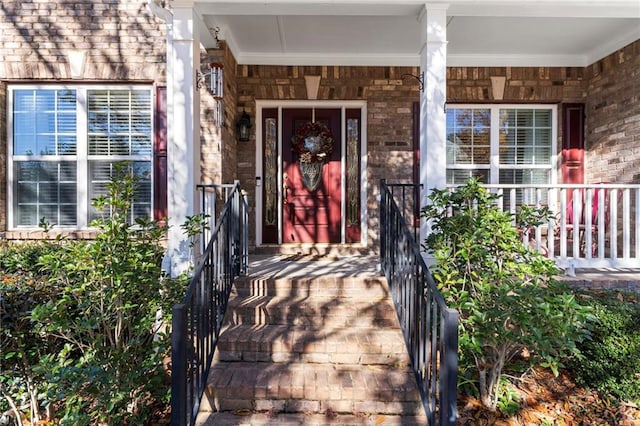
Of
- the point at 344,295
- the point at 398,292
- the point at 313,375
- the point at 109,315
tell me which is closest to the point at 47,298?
the point at 109,315

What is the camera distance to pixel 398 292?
321 centimetres

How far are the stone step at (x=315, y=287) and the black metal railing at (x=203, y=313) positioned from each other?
0.19 metres

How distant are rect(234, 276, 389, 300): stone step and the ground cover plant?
724 mm

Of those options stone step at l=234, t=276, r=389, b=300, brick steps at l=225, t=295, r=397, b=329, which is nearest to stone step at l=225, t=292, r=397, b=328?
brick steps at l=225, t=295, r=397, b=329

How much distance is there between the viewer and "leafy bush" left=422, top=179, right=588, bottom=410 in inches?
90.1

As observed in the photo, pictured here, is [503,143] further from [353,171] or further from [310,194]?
[310,194]

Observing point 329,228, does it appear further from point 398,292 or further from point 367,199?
point 398,292

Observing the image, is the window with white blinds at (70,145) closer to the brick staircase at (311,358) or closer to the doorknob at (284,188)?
the doorknob at (284,188)

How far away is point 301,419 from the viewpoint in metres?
2.46

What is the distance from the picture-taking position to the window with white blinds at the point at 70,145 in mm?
4781

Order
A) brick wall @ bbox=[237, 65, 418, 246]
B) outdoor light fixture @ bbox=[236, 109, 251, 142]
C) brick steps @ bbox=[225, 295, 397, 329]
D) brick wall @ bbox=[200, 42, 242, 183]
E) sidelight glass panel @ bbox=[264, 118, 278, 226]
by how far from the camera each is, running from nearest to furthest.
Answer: brick steps @ bbox=[225, 295, 397, 329] < brick wall @ bbox=[200, 42, 242, 183] < outdoor light fixture @ bbox=[236, 109, 251, 142] < brick wall @ bbox=[237, 65, 418, 246] < sidelight glass panel @ bbox=[264, 118, 278, 226]

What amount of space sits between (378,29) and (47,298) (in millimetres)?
4153

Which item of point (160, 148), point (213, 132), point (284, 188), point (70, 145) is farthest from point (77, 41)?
point (284, 188)

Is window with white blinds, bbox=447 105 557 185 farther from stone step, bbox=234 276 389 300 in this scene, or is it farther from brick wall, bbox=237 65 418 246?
stone step, bbox=234 276 389 300
